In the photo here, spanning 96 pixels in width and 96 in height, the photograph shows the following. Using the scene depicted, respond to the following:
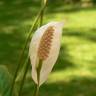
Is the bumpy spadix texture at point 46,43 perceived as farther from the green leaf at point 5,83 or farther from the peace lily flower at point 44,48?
the green leaf at point 5,83

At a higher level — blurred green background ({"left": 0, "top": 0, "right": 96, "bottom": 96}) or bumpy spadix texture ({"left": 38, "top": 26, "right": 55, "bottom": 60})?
bumpy spadix texture ({"left": 38, "top": 26, "right": 55, "bottom": 60})

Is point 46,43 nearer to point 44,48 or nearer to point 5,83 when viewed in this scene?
point 44,48

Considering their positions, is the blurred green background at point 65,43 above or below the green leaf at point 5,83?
below

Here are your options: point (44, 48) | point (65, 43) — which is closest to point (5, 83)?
point (44, 48)

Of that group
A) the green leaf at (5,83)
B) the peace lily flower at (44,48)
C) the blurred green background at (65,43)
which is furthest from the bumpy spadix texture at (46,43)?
the blurred green background at (65,43)

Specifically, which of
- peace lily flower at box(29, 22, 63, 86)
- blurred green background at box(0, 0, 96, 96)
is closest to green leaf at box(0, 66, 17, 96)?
peace lily flower at box(29, 22, 63, 86)

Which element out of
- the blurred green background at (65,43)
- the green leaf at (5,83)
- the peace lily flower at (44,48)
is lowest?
the blurred green background at (65,43)

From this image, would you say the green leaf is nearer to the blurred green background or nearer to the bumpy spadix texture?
the bumpy spadix texture

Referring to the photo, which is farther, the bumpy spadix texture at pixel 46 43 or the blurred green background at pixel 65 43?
the blurred green background at pixel 65 43
